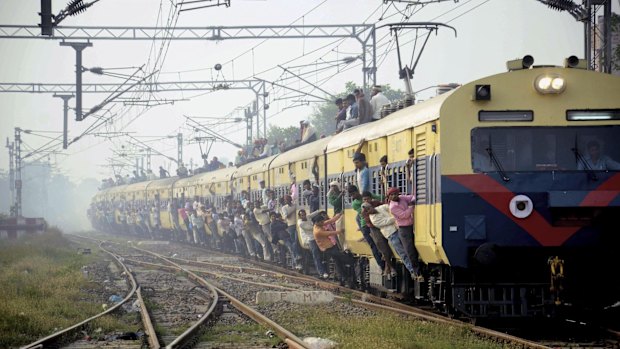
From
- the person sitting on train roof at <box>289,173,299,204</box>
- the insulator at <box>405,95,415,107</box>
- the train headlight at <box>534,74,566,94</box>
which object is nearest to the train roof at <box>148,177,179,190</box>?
the person sitting on train roof at <box>289,173,299,204</box>

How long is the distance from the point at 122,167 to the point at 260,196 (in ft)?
255

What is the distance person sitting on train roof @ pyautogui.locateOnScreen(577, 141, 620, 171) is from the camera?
41.9 ft

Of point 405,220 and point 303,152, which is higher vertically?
point 303,152

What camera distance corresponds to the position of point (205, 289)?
22500mm

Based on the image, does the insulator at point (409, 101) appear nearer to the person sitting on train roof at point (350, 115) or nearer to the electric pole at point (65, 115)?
the person sitting on train roof at point (350, 115)

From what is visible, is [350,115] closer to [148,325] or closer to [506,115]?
[148,325]

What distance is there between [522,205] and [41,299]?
9626 mm

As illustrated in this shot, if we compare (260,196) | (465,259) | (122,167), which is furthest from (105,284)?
(122,167)

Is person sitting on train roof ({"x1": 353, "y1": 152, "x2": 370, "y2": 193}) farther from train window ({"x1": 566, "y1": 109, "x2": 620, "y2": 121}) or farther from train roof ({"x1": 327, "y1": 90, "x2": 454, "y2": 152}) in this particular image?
train window ({"x1": 566, "y1": 109, "x2": 620, "y2": 121})

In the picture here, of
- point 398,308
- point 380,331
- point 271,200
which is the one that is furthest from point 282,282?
point 380,331

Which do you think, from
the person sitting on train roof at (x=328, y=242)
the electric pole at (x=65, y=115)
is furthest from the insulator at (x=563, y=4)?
the electric pole at (x=65, y=115)

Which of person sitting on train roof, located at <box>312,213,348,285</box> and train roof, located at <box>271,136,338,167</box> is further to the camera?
train roof, located at <box>271,136,338,167</box>

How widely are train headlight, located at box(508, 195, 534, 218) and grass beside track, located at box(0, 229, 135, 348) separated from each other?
6.13 m

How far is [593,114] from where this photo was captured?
13.0 m
